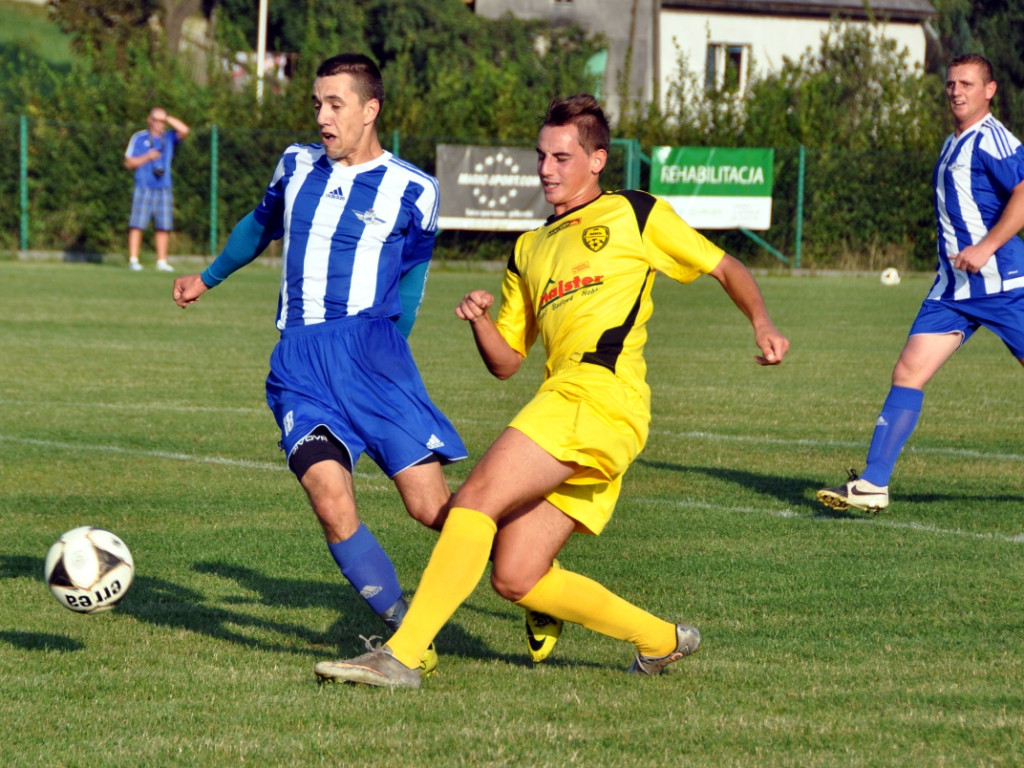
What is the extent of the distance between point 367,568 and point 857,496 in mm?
3127

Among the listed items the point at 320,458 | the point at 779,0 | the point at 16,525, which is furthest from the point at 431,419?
the point at 779,0

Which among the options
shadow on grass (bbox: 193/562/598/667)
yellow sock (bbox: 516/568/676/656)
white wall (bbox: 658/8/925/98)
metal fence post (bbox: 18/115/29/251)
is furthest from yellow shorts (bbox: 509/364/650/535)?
white wall (bbox: 658/8/925/98)

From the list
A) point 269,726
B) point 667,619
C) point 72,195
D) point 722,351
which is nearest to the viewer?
point 269,726

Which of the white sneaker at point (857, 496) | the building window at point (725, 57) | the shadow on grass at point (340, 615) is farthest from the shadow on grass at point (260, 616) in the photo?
the building window at point (725, 57)

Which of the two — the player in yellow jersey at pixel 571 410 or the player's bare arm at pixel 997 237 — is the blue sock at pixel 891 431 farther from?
the player in yellow jersey at pixel 571 410

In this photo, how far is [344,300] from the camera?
5.00 metres

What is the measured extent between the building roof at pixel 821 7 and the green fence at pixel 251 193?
16.9 metres

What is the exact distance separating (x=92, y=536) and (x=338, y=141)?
155cm

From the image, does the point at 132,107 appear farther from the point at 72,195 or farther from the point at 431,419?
the point at 431,419

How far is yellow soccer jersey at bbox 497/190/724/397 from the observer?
4.66m

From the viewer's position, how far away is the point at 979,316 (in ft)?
24.5

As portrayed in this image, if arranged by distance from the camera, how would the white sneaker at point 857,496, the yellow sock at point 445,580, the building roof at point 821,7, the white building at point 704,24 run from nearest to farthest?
the yellow sock at point 445,580 < the white sneaker at point 857,496 < the white building at point 704,24 < the building roof at point 821,7

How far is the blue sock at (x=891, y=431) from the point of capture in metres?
7.27

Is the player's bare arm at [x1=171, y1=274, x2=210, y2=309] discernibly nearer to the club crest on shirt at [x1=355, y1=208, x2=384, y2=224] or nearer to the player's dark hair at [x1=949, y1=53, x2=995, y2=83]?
the club crest on shirt at [x1=355, y1=208, x2=384, y2=224]
